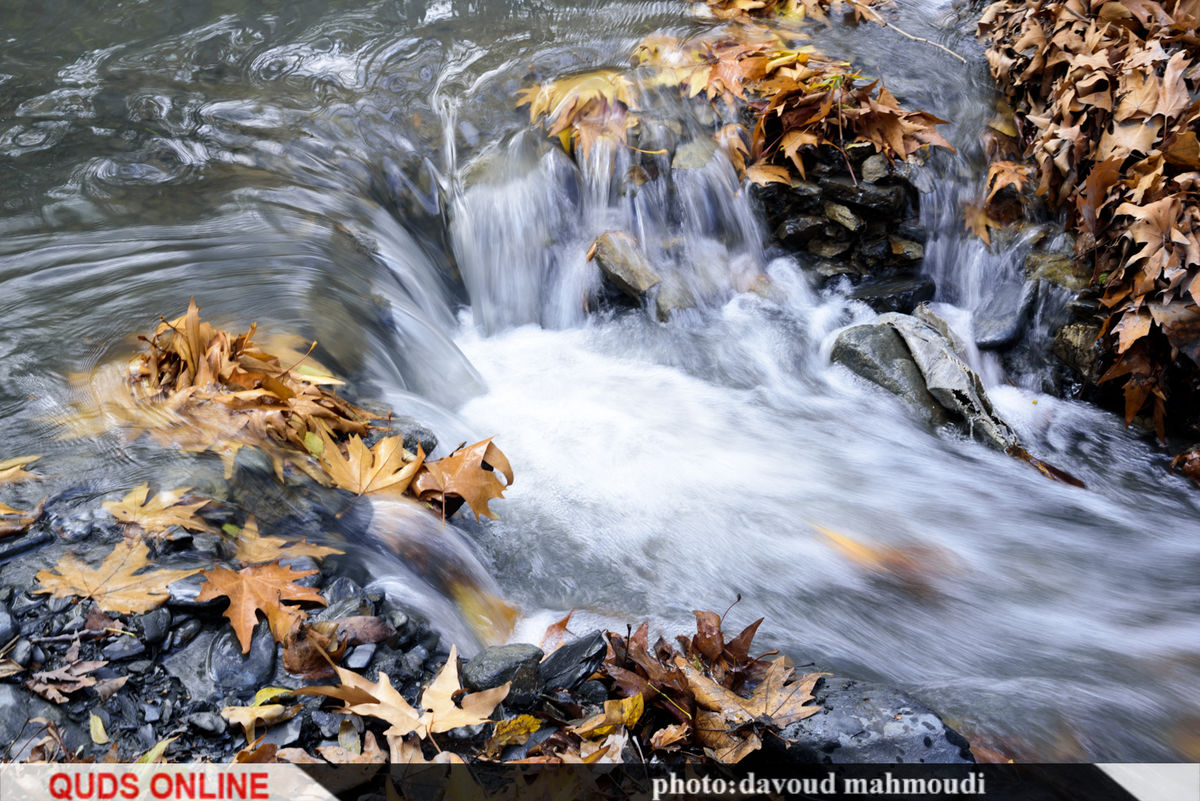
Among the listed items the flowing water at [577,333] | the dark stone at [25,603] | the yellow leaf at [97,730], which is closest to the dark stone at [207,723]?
the yellow leaf at [97,730]

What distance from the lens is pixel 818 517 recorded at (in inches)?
135

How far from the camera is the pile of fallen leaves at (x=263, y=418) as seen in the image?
8.18 feet

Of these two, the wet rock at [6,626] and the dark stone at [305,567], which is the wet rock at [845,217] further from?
the wet rock at [6,626]

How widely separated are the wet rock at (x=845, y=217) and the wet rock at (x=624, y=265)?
1.16 metres

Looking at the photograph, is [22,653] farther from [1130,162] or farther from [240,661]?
[1130,162]

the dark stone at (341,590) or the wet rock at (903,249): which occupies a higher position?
the wet rock at (903,249)

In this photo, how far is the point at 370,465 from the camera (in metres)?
2.63

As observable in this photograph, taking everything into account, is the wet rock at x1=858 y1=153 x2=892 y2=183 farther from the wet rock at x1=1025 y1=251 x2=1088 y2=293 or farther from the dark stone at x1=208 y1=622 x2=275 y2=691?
the dark stone at x1=208 y1=622 x2=275 y2=691

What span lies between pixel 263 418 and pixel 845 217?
371cm

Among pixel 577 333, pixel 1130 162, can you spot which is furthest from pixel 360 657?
pixel 1130 162

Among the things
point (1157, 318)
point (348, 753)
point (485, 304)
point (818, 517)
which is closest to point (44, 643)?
point (348, 753)

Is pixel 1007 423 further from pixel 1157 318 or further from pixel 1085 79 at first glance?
pixel 1085 79

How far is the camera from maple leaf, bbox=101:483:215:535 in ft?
6.86

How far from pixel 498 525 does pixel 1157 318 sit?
11.4 ft
